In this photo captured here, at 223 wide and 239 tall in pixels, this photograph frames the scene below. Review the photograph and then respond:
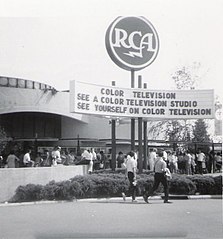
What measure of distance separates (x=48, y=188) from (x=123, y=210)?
278 centimetres

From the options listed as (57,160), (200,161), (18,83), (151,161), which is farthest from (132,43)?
(18,83)

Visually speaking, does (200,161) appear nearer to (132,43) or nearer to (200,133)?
(132,43)

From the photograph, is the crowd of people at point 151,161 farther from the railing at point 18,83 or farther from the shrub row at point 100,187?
the railing at point 18,83

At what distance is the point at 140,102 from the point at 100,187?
4869 mm

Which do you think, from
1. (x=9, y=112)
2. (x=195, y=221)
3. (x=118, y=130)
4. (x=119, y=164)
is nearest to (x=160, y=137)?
(x=118, y=130)

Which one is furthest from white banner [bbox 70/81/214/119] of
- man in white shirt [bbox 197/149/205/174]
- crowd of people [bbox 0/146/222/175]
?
man in white shirt [bbox 197/149/205/174]

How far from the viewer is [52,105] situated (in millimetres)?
36375

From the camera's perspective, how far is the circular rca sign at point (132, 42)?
651 inches

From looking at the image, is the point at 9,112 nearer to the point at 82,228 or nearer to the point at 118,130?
the point at 118,130

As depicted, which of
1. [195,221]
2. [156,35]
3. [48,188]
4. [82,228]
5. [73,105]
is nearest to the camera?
[82,228]

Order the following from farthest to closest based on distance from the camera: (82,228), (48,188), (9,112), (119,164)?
1. (9,112)
2. (119,164)
3. (48,188)
4. (82,228)

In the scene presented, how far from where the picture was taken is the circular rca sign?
54.2ft

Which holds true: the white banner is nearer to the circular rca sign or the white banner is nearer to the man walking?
the circular rca sign

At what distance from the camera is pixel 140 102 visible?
58.1ft
